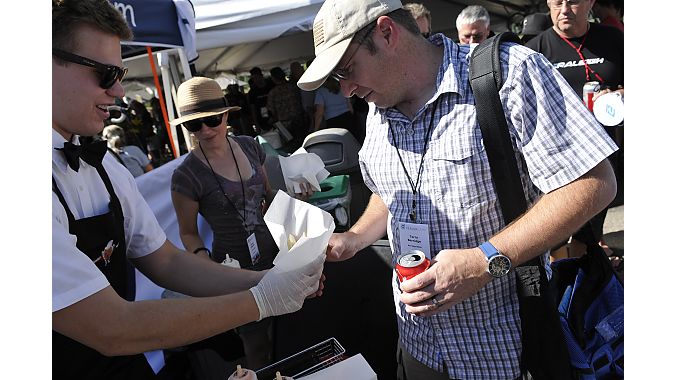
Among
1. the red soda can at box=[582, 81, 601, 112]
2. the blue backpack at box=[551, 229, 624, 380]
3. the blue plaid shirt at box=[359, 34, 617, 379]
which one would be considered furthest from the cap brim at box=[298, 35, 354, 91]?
the red soda can at box=[582, 81, 601, 112]

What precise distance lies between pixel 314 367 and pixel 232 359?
1.46 feet

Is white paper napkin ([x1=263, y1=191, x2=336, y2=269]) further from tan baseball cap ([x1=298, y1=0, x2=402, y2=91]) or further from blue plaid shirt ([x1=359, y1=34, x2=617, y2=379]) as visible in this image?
tan baseball cap ([x1=298, y1=0, x2=402, y2=91])

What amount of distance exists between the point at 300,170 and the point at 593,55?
91.1 inches

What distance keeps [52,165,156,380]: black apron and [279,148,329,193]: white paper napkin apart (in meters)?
1.72

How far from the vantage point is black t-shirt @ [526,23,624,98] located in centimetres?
329

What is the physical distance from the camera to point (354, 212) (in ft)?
13.5

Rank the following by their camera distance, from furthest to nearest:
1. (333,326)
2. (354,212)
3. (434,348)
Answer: (354,212)
(333,326)
(434,348)

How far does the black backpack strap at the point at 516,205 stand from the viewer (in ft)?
4.21

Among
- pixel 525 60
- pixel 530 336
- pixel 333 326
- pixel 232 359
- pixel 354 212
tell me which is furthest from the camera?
pixel 354 212

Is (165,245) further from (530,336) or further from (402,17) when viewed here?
(530,336)

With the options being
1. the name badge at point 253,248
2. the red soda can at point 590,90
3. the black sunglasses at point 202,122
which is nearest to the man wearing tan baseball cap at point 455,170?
the name badge at point 253,248

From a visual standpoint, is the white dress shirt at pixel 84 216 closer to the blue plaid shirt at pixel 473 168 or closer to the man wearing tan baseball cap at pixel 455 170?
the man wearing tan baseball cap at pixel 455 170

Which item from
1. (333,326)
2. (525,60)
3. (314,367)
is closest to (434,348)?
(314,367)

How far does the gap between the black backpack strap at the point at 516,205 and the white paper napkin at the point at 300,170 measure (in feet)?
6.29
